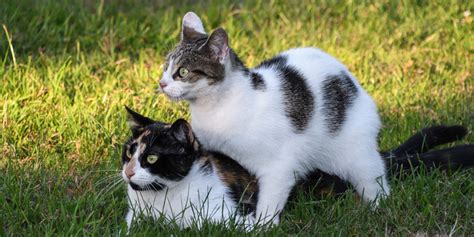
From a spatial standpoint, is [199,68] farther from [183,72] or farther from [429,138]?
[429,138]

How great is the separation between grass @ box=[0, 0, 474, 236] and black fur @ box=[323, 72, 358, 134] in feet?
1.39

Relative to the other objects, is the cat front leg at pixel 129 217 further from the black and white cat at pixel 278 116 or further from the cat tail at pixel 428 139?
the cat tail at pixel 428 139

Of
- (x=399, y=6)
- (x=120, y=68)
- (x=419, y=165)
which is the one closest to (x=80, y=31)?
(x=120, y=68)

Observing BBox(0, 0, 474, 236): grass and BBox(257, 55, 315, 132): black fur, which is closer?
BBox(0, 0, 474, 236): grass

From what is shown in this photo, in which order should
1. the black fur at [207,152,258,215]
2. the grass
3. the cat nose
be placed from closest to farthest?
the cat nose → the grass → the black fur at [207,152,258,215]

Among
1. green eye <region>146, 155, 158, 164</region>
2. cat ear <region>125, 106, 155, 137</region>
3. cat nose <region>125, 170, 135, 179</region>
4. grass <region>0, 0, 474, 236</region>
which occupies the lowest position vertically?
grass <region>0, 0, 474, 236</region>

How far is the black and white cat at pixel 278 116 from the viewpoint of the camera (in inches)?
175

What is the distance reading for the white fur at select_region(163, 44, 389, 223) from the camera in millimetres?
4449

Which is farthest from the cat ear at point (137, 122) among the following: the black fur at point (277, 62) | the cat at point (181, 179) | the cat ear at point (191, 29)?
the black fur at point (277, 62)

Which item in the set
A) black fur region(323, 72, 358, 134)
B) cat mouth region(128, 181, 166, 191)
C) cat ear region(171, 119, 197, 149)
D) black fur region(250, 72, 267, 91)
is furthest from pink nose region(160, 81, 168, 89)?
black fur region(323, 72, 358, 134)

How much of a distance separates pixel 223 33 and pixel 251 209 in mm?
932

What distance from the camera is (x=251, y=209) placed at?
4543mm

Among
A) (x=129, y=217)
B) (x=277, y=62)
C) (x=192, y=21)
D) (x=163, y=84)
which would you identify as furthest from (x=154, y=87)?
(x=129, y=217)

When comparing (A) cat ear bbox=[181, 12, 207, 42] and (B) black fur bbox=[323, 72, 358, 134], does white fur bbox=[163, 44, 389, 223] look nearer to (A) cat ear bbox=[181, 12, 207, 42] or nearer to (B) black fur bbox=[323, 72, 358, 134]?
(B) black fur bbox=[323, 72, 358, 134]
